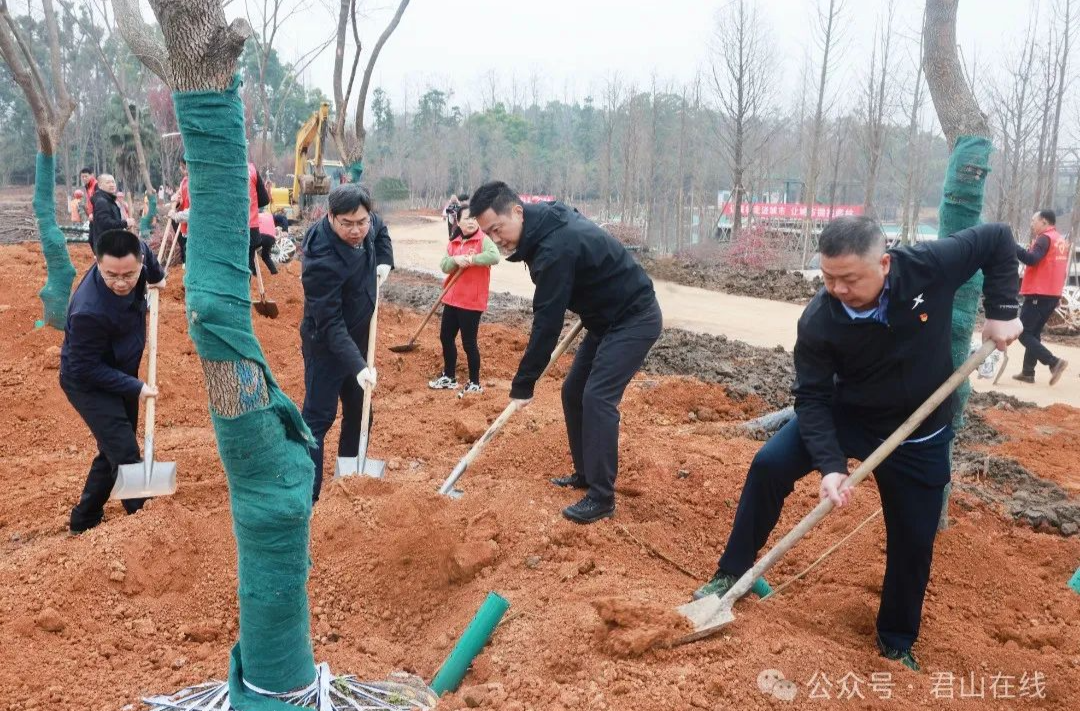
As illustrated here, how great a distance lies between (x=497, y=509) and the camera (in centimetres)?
360

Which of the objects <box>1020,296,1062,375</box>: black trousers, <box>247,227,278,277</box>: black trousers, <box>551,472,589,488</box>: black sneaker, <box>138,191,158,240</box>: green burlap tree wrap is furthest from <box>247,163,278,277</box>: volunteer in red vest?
<box>1020,296,1062,375</box>: black trousers

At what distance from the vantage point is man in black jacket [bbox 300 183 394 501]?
12.5ft

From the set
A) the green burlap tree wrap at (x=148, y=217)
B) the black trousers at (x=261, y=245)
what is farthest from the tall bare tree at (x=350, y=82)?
the green burlap tree wrap at (x=148, y=217)

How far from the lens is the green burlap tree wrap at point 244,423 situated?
185 centimetres

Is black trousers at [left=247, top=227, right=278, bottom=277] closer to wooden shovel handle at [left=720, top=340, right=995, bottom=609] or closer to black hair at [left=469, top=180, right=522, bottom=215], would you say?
black hair at [left=469, top=180, right=522, bottom=215]

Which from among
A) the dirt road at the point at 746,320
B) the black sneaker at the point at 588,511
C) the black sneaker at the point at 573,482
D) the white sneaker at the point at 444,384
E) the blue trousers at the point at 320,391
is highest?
the blue trousers at the point at 320,391

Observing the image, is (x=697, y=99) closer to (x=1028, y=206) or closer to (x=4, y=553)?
(x=1028, y=206)

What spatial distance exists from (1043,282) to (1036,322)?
15.7 inches

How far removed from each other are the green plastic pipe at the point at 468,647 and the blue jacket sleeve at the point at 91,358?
6.75ft

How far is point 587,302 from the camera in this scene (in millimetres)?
3697

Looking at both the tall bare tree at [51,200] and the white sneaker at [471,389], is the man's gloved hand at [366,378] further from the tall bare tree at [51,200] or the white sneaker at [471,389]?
the tall bare tree at [51,200]

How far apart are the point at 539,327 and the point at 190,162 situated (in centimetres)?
186

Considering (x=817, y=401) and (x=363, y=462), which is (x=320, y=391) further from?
(x=817, y=401)

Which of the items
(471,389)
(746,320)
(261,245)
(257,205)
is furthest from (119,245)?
(746,320)
